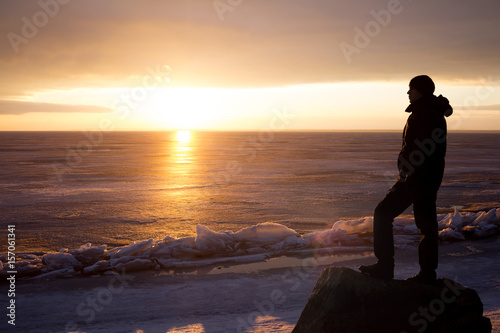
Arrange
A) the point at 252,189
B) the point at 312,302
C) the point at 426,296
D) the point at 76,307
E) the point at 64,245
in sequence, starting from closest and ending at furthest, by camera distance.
A: the point at 426,296 → the point at 312,302 → the point at 76,307 → the point at 64,245 → the point at 252,189

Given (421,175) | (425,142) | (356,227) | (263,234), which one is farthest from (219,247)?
(425,142)

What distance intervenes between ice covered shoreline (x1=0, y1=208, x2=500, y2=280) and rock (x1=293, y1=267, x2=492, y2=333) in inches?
136

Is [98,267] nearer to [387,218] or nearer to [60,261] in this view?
[60,261]

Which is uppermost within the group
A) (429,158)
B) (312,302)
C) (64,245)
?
(429,158)

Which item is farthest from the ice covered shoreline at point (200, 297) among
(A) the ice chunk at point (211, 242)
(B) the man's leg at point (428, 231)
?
(B) the man's leg at point (428, 231)

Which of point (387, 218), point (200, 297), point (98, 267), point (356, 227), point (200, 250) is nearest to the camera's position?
point (387, 218)

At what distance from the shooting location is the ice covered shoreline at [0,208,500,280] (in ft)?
21.0

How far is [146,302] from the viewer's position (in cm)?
502

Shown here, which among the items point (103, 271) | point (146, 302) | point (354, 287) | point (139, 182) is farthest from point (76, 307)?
point (139, 182)

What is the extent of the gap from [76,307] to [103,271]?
1.44 metres

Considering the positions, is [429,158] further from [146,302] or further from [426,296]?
[146,302]

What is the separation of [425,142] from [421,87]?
1.53ft

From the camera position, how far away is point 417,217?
358 centimetres

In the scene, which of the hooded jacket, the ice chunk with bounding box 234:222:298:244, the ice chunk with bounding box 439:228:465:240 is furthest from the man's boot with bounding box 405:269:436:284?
the ice chunk with bounding box 439:228:465:240
